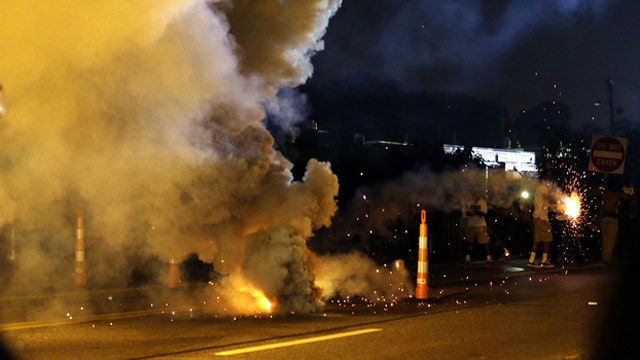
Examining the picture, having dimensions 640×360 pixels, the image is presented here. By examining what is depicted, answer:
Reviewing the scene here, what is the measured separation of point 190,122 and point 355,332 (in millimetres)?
3231

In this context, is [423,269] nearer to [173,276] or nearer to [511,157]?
[173,276]

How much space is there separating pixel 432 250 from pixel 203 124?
9.79 metres

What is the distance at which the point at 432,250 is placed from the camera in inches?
762

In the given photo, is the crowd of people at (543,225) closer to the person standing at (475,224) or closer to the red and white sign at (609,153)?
the person standing at (475,224)

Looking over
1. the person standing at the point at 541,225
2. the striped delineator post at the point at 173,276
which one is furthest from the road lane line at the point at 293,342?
the person standing at the point at 541,225

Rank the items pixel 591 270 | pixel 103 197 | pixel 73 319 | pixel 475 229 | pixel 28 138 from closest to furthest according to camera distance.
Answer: pixel 73 319 → pixel 28 138 → pixel 103 197 → pixel 591 270 → pixel 475 229

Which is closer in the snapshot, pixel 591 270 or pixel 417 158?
pixel 591 270

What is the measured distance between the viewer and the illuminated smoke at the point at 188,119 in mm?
10180

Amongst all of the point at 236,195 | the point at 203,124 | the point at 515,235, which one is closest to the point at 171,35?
the point at 203,124

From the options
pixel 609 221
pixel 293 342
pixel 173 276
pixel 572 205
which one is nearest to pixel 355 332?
pixel 293 342

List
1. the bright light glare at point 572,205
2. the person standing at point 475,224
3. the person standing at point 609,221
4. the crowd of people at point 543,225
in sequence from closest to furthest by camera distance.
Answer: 1. the crowd of people at point 543,225
2. the person standing at point 475,224
3. the person standing at point 609,221
4. the bright light glare at point 572,205

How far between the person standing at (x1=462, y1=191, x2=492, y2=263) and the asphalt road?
19.9ft

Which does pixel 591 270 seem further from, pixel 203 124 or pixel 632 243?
pixel 203 124

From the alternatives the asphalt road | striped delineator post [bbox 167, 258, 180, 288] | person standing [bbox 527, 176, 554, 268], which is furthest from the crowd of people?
striped delineator post [bbox 167, 258, 180, 288]
